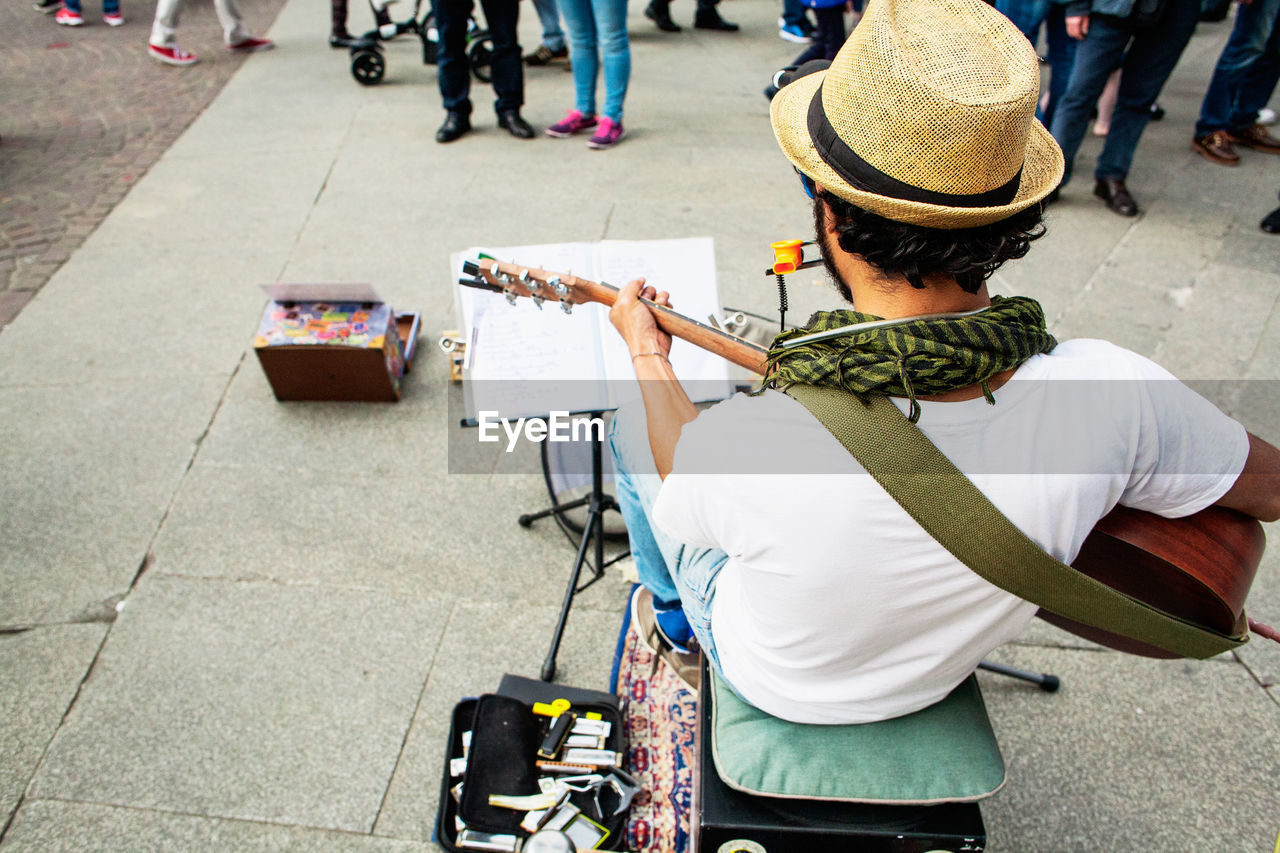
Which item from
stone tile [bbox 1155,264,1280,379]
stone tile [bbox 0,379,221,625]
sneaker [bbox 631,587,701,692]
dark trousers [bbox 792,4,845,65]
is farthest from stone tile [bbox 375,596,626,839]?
dark trousers [bbox 792,4,845,65]

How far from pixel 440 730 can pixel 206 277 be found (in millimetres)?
2836

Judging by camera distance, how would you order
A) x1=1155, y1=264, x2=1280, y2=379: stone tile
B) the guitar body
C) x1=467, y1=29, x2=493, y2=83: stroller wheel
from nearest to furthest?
the guitar body, x1=1155, y1=264, x2=1280, y2=379: stone tile, x1=467, y1=29, x2=493, y2=83: stroller wheel

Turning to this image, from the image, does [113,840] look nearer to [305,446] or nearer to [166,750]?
[166,750]

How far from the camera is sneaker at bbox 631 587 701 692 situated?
197cm

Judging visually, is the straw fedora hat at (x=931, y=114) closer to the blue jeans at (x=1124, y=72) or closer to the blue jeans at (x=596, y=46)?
the blue jeans at (x=1124, y=72)

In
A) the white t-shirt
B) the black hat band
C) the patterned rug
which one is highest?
the black hat band

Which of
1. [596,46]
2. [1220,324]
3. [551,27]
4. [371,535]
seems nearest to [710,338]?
[371,535]

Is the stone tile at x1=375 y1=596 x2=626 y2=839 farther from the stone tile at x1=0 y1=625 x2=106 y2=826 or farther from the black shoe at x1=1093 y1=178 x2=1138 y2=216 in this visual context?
the black shoe at x1=1093 y1=178 x2=1138 y2=216

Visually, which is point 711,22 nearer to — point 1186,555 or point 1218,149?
point 1218,149

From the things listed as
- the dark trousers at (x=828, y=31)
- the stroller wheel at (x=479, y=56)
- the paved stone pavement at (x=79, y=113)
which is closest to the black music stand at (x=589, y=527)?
the paved stone pavement at (x=79, y=113)

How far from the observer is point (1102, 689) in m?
2.25

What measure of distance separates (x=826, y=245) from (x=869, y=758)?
87cm

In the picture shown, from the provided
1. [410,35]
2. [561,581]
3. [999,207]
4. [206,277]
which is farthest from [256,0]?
[999,207]

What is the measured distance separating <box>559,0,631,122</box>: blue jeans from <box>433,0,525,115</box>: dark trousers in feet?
1.12
